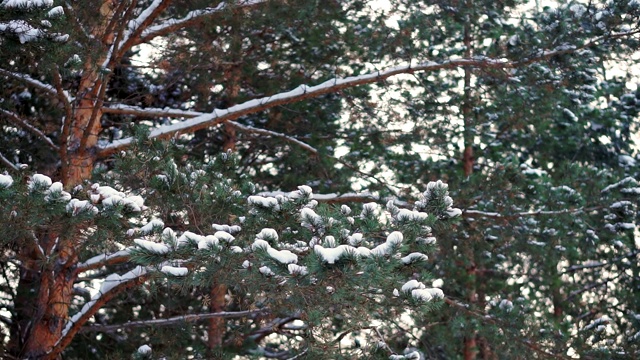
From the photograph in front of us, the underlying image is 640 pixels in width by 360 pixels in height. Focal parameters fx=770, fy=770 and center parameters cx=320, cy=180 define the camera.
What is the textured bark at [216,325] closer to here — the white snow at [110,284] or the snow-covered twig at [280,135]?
the snow-covered twig at [280,135]

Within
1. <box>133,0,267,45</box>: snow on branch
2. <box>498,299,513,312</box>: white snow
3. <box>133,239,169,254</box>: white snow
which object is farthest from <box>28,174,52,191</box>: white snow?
<box>498,299,513,312</box>: white snow

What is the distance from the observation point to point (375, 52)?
8055 mm

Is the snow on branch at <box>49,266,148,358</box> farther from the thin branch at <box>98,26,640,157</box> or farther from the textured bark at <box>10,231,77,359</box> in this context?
the thin branch at <box>98,26,640,157</box>

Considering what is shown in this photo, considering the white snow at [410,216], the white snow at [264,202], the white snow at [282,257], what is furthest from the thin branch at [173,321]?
the white snow at [282,257]

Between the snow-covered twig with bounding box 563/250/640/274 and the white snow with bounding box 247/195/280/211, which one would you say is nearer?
the white snow with bounding box 247/195/280/211

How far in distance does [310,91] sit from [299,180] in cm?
238

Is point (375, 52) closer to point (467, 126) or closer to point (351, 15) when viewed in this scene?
point (351, 15)

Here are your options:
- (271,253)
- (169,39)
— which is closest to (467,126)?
(169,39)

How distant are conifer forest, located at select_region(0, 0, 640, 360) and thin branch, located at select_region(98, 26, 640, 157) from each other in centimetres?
2

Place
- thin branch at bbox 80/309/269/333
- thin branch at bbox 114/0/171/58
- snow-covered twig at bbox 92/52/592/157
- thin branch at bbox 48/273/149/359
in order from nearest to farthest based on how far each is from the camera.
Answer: thin branch at bbox 48/273/149/359, thin branch at bbox 114/0/171/58, snow-covered twig at bbox 92/52/592/157, thin branch at bbox 80/309/269/333

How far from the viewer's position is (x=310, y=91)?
265 inches

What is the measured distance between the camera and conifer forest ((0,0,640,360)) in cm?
429

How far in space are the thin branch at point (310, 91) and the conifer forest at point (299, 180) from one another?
2 centimetres

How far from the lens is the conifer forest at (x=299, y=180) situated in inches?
169
